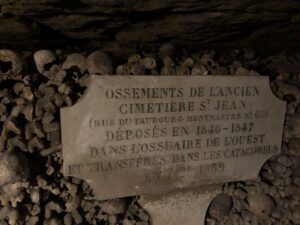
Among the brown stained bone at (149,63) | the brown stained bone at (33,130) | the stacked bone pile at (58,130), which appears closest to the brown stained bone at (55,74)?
the stacked bone pile at (58,130)

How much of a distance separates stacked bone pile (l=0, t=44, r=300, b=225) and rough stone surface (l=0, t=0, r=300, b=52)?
9 centimetres

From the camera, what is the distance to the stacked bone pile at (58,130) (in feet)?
4.82

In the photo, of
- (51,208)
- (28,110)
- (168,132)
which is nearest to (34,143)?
(28,110)

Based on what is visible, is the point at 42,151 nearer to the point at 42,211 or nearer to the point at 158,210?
the point at 42,211

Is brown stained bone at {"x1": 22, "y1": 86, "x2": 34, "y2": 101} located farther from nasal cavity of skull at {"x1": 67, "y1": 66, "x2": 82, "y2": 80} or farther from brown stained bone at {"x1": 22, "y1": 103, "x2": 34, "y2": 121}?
nasal cavity of skull at {"x1": 67, "y1": 66, "x2": 82, "y2": 80}

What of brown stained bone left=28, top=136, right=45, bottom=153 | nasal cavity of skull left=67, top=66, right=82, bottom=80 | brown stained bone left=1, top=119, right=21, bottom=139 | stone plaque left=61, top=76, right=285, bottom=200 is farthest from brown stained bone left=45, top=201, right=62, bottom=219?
nasal cavity of skull left=67, top=66, right=82, bottom=80

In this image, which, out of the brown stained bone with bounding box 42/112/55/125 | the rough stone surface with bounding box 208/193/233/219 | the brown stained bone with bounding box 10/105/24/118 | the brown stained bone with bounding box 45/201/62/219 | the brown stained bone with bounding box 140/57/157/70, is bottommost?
the rough stone surface with bounding box 208/193/233/219

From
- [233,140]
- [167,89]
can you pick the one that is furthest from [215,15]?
[233,140]

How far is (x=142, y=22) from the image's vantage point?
146cm

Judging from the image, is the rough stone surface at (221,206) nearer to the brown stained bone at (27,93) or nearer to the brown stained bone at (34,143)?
the brown stained bone at (34,143)

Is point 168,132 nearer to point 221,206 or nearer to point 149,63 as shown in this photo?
point 149,63

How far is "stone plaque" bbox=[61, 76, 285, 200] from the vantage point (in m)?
1.50

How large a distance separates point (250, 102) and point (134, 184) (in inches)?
34.9

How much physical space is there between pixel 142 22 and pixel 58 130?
739mm
